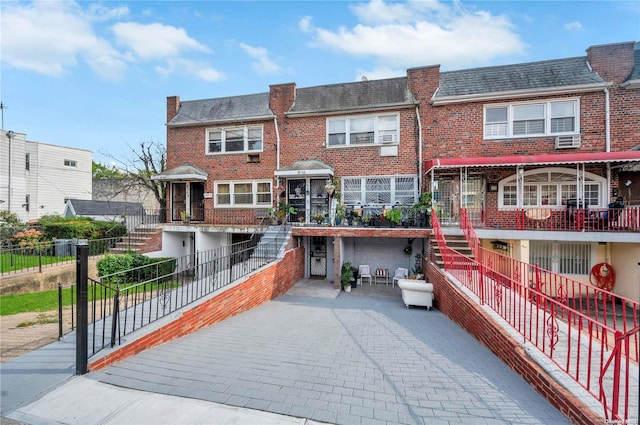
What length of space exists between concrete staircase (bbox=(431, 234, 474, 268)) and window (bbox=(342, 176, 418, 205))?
321cm

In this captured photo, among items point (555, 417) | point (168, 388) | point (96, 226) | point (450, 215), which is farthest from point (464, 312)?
point (96, 226)

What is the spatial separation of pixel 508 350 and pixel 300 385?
3.22 meters

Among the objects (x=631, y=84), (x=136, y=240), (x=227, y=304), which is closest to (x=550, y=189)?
(x=631, y=84)

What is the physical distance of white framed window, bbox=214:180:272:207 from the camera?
15664 mm

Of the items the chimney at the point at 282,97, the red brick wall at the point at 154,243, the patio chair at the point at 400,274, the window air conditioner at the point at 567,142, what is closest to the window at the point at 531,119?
the window air conditioner at the point at 567,142

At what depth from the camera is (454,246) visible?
34.1 ft

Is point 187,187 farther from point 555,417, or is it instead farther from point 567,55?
point 567,55

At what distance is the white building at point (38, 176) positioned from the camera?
2231 centimetres

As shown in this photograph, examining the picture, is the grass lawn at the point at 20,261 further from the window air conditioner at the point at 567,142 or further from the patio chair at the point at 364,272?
the window air conditioner at the point at 567,142

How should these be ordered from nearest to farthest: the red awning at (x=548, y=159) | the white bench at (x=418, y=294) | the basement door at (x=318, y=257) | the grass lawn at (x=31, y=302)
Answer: the grass lawn at (x=31, y=302), the white bench at (x=418, y=294), the red awning at (x=548, y=159), the basement door at (x=318, y=257)

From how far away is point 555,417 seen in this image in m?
3.10

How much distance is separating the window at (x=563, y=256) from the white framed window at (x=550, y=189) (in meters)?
1.77

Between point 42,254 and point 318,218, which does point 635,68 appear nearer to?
point 318,218

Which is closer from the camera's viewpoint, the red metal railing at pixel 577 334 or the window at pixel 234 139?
the red metal railing at pixel 577 334
